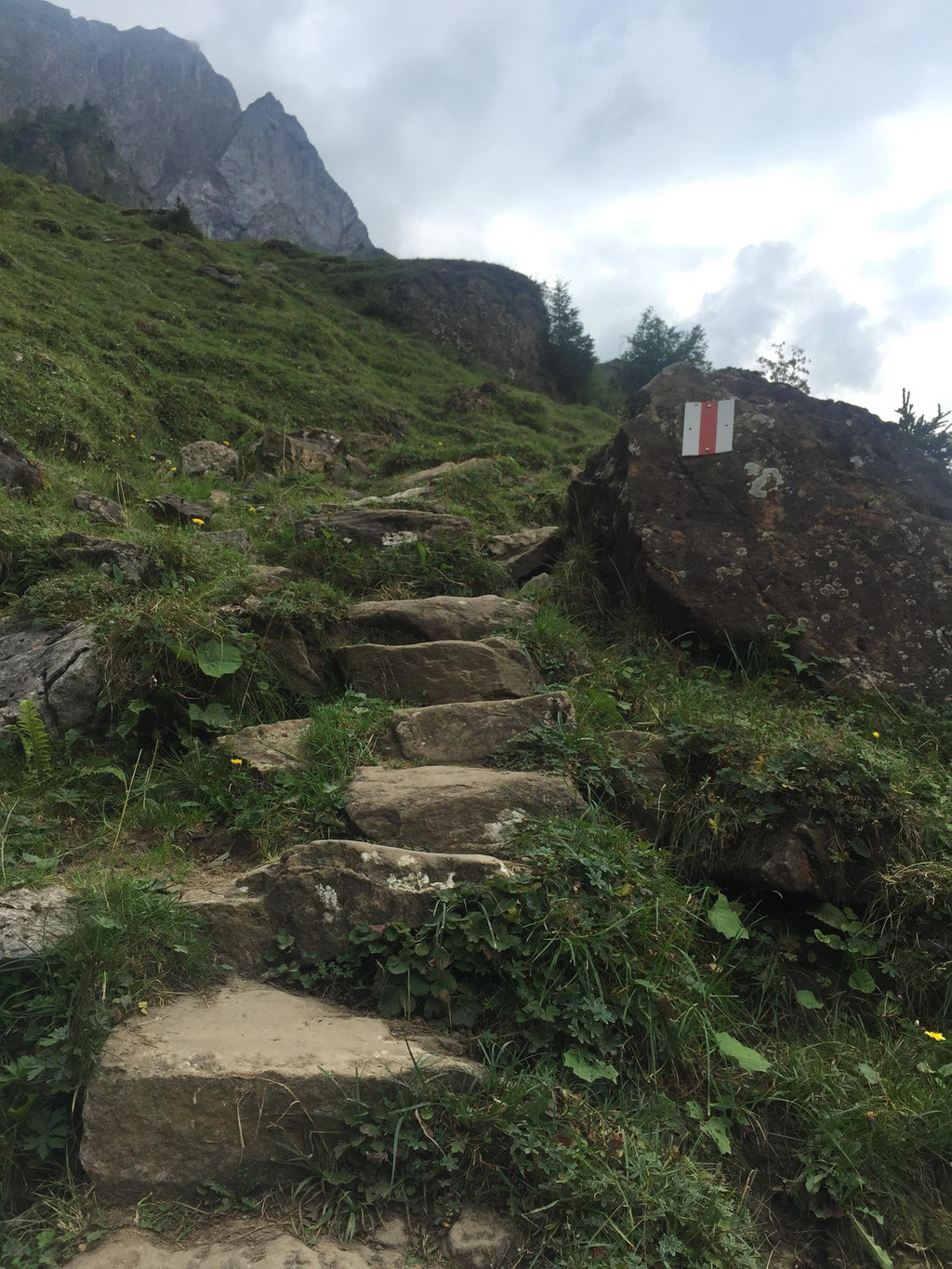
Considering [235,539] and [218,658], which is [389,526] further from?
[218,658]

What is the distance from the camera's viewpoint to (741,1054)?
2500 millimetres

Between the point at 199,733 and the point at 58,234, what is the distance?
20.9 metres

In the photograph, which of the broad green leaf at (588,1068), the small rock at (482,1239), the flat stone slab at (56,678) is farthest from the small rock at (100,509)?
the small rock at (482,1239)

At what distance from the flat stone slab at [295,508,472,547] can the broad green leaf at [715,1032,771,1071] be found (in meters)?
4.14

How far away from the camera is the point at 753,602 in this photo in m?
5.00

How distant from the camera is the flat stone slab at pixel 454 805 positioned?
3045mm

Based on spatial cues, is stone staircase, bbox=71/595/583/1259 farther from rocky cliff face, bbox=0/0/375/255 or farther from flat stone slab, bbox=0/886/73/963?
rocky cliff face, bbox=0/0/375/255

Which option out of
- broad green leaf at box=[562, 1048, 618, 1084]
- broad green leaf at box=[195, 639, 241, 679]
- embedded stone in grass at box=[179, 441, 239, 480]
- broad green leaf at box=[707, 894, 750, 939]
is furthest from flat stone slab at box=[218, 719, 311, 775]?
embedded stone in grass at box=[179, 441, 239, 480]

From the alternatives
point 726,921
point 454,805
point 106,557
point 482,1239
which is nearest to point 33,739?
point 106,557

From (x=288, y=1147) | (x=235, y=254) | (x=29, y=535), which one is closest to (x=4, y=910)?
(x=288, y=1147)

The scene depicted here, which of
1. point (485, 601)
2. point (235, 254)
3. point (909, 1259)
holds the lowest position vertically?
point (909, 1259)

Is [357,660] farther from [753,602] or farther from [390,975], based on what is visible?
[753,602]

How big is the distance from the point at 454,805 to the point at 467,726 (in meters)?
0.74

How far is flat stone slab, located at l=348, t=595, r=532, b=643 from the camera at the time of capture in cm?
476
